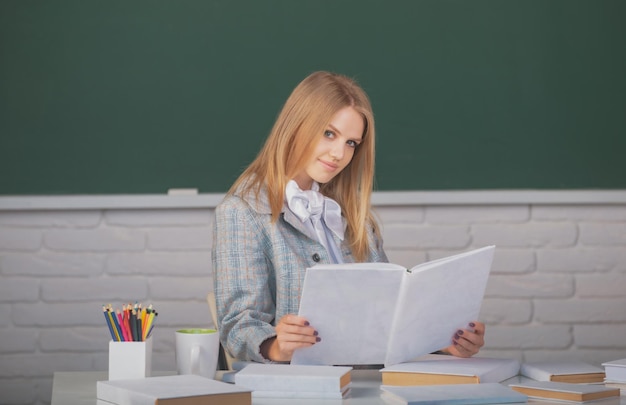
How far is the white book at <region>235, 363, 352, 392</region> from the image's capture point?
121cm

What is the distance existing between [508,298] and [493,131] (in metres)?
0.46

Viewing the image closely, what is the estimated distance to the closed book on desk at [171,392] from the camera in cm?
105

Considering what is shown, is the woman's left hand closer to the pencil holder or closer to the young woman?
the young woman

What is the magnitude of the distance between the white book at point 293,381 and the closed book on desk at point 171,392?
75 mm

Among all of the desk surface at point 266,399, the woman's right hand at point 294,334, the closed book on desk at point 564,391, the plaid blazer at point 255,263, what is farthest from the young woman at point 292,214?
the closed book on desk at point 564,391

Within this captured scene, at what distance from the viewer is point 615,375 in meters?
1.35

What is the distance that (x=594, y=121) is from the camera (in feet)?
7.87

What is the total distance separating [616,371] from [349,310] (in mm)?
429

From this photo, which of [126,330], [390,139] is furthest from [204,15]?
[126,330]

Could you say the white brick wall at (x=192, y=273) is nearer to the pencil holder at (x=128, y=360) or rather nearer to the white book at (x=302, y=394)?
the pencil holder at (x=128, y=360)

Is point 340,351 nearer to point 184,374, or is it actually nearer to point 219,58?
point 184,374

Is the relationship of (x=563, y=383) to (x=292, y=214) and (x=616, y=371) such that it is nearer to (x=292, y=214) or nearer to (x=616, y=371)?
(x=616, y=371)

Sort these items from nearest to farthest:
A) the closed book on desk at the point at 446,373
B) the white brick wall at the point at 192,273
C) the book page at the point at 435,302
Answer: the closed book on desk at the point at 446,373 < the book page at the point at 435,302 < the white brick wall at the point at 192,273


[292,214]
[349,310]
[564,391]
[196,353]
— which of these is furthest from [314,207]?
[564,391]
